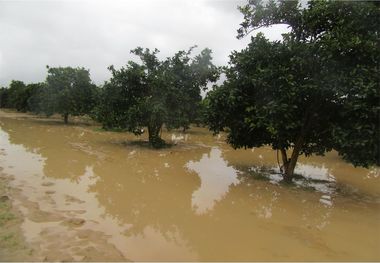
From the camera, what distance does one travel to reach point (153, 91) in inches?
861

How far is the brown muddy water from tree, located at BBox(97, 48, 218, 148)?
14.7 feet

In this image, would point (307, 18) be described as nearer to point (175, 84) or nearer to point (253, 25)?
point (253, 25)

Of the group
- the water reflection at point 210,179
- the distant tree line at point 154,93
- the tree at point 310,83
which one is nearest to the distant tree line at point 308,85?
the tree at point 310,83

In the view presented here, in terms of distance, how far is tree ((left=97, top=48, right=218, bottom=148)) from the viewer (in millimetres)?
21562

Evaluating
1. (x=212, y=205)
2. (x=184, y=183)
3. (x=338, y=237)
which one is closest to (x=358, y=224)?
(x=338, y=237)

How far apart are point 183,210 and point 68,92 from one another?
99.1ft

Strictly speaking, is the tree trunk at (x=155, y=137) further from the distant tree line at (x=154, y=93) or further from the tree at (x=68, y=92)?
the tree at (x=68, y=92)

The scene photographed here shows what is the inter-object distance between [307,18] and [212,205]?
23.6 ft

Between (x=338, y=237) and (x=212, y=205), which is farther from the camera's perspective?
(x=212, y=205)

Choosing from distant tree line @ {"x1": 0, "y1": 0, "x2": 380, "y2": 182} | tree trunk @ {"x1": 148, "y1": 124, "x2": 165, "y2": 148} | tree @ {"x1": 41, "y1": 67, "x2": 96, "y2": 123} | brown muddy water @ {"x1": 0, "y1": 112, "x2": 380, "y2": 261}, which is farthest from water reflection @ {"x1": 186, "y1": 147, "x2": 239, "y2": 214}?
tree @ {"x1": 41, "y1": 67, "x2": 96, "y2": 123}

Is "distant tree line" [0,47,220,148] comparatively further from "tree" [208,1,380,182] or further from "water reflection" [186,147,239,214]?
"tree" [208,1,380,182]

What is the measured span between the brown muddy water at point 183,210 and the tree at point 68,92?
19724 mm

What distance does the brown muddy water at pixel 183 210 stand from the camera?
694 cm

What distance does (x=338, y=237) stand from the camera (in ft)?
27.4
